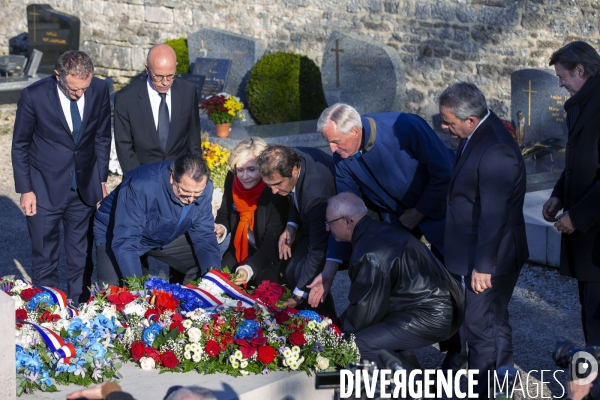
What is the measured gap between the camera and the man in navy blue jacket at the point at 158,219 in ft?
14.3

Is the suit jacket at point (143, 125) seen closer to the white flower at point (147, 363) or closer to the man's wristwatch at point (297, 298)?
the man's wristwatch at point (297, 298)

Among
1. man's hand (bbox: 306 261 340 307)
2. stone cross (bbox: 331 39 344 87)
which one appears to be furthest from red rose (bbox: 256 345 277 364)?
stone cross (bbox: 331 39 344 87)

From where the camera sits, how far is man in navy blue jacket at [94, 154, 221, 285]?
4371 millimetres

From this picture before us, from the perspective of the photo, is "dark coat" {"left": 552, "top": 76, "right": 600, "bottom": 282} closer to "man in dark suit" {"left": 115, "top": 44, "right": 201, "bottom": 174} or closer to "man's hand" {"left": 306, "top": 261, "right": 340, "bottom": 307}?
"man's hand" {"left": 306, "top": 261, "right": 340, "bottom": 307}

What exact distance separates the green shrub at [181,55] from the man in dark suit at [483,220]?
369 inches

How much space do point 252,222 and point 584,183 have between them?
6.23 ft

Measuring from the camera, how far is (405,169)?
4629mm

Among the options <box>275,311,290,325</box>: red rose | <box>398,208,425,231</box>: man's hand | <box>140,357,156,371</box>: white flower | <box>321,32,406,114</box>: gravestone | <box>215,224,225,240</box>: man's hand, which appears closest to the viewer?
<box>140,357,156,371</box>: white flower

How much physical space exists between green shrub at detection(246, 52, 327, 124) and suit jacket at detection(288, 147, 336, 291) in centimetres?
677

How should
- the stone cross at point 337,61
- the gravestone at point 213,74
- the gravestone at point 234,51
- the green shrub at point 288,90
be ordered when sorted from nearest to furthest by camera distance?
the stone cross at point 337,61 < the green shrub at point 288,90 < the gravestone at point 213,74 < the gravestone at point 234,51

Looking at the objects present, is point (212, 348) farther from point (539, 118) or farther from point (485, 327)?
point (539, 118)

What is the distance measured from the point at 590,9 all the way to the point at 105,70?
8.92 metres

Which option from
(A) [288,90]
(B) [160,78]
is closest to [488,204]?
→ (B) [160,78]

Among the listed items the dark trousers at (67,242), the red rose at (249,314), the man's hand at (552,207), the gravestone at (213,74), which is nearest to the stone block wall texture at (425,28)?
the gravestone at (213,74)
